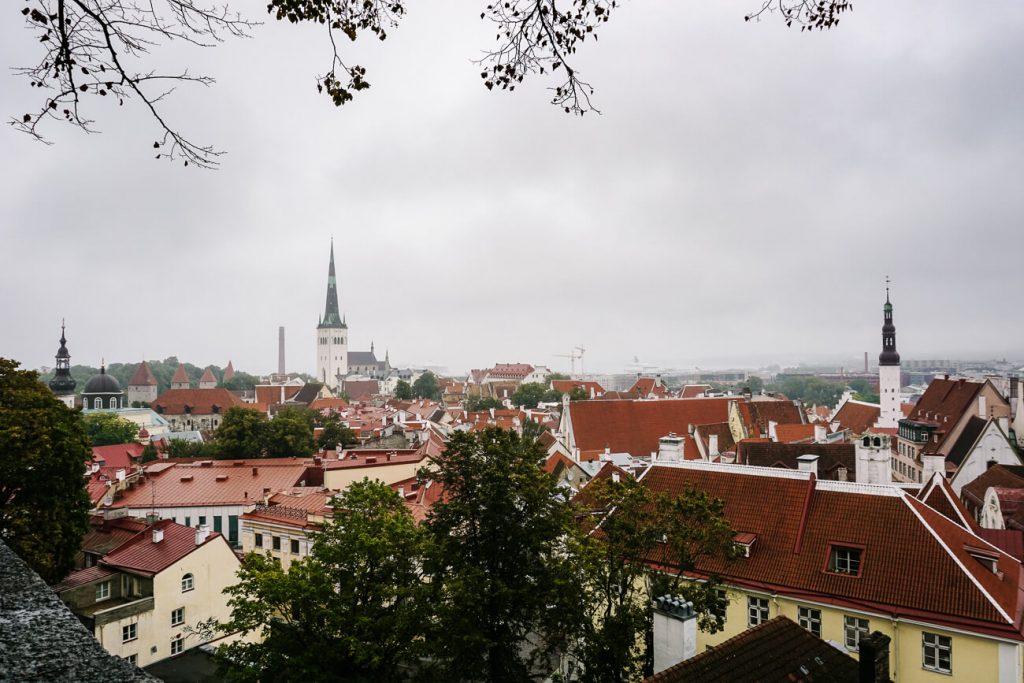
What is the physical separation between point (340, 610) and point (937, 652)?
1403 cm

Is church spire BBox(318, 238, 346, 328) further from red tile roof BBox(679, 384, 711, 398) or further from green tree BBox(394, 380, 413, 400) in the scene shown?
red tile roof BBox(679, 384, 711, 398)

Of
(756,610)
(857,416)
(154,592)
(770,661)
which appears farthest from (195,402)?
(770,661)

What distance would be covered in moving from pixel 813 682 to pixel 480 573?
587cm

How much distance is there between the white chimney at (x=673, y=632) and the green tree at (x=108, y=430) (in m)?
71.9

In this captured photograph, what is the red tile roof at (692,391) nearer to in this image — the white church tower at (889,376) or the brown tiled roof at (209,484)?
the white church tower at (889,376)

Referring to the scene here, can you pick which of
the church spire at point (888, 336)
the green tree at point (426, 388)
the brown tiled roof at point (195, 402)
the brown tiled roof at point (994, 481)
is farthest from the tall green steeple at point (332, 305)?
the brown tiled roof at point (994, 481)

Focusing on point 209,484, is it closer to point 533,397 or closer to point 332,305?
point 533,397

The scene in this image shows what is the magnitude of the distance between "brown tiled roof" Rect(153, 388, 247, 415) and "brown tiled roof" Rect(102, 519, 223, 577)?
8781 centimetres

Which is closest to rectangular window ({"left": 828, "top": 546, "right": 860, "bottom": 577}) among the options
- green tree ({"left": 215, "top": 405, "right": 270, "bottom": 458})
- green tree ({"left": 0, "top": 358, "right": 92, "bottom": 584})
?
green tree ({"left": 0, "top": 358, "right": 92, "bottom": 584})

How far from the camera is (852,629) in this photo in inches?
678

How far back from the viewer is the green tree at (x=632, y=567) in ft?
45.5

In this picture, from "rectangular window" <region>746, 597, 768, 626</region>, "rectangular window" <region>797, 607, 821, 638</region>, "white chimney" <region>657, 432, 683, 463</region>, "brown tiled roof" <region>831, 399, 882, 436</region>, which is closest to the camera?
"rectangular window" <region>797, 607, 821, 638</region>

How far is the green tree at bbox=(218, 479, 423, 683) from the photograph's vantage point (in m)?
14.2

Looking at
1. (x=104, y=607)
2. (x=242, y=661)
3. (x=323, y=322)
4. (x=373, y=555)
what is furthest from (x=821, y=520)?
(x=323, y=322)
